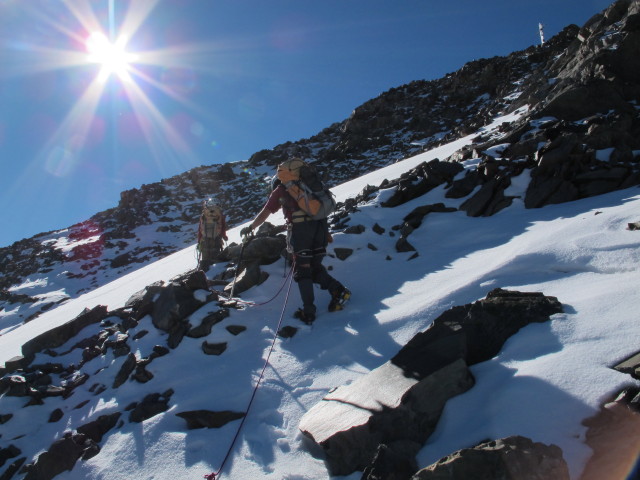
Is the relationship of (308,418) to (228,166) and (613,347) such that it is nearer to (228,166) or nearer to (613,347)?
(613,347)

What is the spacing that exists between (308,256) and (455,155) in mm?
7753

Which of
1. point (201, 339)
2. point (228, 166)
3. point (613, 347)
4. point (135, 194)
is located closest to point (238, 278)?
point (201, 339)

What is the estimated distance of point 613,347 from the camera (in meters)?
2.35

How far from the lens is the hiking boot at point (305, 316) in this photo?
4.94 meters

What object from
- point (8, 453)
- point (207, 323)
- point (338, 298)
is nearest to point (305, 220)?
point (338, 298)

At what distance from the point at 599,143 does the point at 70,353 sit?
35.2ft

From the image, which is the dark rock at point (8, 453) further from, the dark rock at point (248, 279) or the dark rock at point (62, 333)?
the dark rock at point (248, 279)

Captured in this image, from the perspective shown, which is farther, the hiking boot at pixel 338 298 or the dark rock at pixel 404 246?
the dark rock at pixel 404 246

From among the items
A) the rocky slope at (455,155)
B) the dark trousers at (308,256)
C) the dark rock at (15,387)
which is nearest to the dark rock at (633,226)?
the rocky slope at (455,155)

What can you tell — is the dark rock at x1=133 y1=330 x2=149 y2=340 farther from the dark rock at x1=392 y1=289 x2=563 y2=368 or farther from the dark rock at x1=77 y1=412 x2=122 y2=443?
the dark rock at x1=392 y1=289 x2=563 y2=368

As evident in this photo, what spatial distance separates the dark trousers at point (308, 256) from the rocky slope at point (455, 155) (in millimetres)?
3968

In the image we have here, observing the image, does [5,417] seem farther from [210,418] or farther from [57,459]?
[210,418]

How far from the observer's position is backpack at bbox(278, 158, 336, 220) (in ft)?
16.3

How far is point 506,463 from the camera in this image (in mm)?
1732
